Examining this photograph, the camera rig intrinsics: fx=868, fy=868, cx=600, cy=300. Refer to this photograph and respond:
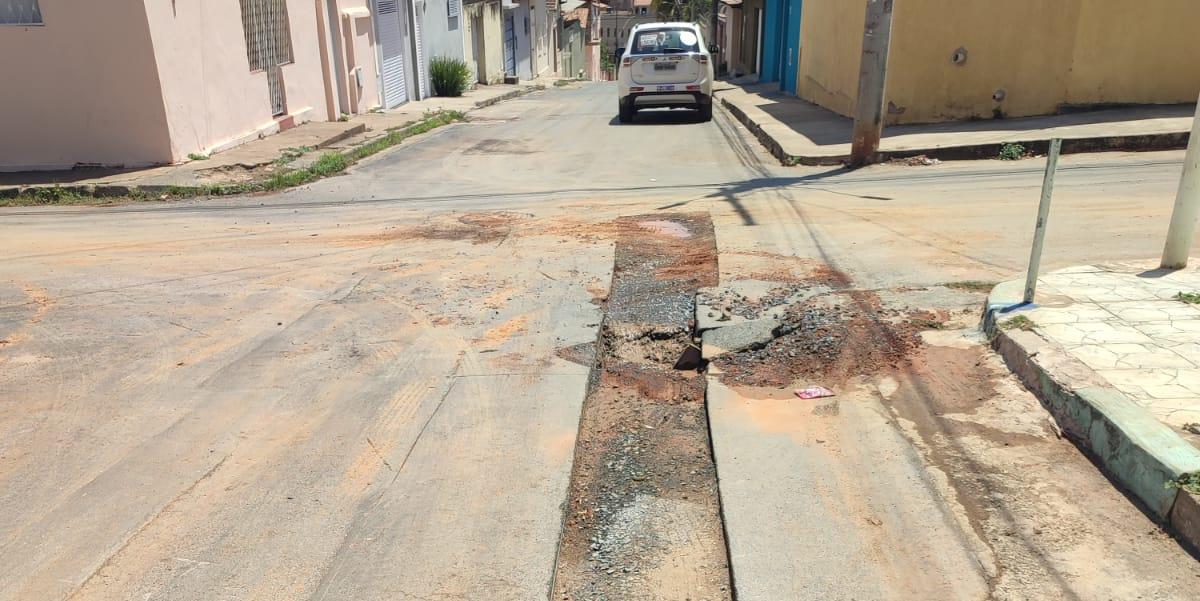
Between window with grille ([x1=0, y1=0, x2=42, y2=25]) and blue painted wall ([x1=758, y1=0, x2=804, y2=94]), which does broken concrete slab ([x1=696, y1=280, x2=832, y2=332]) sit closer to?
window with grille ([x1=0, y1=0, x2=42, y2=25])

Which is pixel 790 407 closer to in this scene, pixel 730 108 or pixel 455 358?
pixel 455 358

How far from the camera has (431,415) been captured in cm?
448

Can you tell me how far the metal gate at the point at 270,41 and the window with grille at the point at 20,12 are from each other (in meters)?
3.37

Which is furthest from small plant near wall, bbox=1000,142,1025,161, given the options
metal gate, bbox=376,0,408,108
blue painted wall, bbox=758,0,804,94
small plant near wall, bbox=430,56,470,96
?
small plant near wall, bbox=430,56,470,96

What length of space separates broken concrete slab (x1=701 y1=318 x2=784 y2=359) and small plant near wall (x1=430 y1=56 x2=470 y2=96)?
21.6 meters

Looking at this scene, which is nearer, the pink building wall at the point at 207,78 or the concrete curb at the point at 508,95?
the pink building wall at the point at 207,78

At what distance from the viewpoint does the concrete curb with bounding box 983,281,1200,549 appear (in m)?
3.21

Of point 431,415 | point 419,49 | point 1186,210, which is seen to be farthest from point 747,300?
point 419,49

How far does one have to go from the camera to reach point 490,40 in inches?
1332

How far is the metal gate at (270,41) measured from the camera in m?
14.5

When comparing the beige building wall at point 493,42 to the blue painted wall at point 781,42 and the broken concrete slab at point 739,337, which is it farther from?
the broken concrete slab at point 739,337

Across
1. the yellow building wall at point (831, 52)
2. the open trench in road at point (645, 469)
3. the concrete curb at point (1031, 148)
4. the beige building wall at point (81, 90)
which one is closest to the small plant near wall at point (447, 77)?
the yellow building wall at point (831, 52)

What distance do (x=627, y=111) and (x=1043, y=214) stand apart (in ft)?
42.8

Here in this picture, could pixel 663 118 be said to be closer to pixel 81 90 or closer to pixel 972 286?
pixel 81 90
